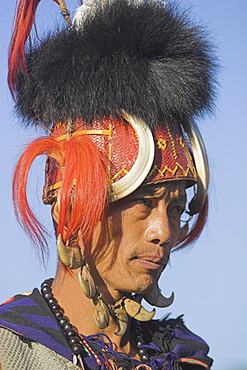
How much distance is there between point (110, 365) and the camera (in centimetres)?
288

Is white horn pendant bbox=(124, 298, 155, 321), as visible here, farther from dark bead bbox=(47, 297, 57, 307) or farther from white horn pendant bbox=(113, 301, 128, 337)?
dark bead bbox=(47, 297, 57, 307)

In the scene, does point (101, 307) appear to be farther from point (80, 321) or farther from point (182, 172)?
point (182, 172)

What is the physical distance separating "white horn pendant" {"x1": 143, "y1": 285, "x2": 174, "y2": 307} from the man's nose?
37 cm

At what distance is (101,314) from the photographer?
114 inches

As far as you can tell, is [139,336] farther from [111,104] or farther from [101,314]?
[111,104]

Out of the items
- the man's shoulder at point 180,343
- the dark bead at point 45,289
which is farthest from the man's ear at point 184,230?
the dark bead at point 45,289

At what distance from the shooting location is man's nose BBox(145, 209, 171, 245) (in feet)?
9.53

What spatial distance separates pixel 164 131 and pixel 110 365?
0.97 meters

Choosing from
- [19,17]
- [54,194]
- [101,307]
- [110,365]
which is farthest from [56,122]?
[110,365]

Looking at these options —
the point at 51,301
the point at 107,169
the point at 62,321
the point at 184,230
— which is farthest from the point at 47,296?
the point at 184,230

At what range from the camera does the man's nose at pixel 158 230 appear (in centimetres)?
290

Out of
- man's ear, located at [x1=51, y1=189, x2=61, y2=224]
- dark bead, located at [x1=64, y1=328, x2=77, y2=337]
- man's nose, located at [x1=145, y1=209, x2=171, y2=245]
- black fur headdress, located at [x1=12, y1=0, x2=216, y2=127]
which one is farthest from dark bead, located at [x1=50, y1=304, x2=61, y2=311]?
black fur headdress, located at [x1=12, y1=0, x2=216, y2=127]

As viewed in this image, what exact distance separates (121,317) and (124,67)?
3.40ft

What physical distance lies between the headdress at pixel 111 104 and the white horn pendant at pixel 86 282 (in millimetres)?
136
